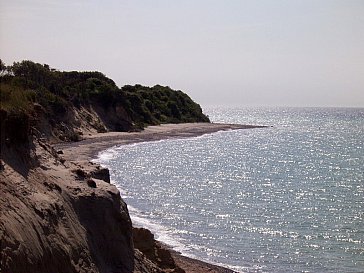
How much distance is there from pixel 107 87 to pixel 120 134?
1294 centimetres

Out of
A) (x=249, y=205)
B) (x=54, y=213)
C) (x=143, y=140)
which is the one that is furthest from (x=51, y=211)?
(x=143, y=140)

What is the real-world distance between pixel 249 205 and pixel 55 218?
27.0m

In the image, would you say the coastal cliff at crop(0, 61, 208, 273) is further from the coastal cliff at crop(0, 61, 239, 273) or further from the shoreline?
the shoreline

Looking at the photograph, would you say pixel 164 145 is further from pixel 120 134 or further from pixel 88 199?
pixel 88 199

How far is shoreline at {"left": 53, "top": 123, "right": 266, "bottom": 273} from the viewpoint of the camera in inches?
923

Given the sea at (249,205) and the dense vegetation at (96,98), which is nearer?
the sea at (249,205)

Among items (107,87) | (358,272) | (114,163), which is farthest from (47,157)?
(107,87)

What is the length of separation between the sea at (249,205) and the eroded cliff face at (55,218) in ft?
33.3

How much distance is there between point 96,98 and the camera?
94.1m

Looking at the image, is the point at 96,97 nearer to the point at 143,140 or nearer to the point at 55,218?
the point at 143,140

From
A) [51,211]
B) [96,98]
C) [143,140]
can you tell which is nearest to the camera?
[51,211]

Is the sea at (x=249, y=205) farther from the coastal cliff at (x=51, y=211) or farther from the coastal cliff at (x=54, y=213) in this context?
the coastal cliff at (x=51, y=211)

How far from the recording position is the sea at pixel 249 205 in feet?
86.7

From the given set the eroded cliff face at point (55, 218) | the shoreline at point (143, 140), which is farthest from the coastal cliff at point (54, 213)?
the shoreline at point (143, 140)
